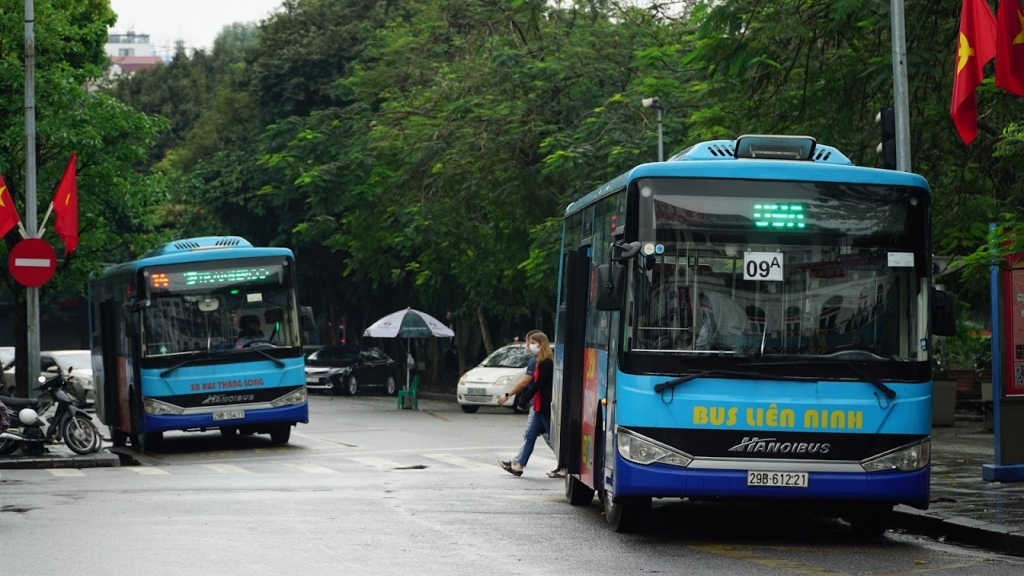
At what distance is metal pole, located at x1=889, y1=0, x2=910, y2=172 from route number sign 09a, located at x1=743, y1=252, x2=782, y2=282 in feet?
17.6

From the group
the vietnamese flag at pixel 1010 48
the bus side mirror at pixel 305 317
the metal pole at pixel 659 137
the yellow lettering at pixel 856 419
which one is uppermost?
the metal pole at pixel 659 137

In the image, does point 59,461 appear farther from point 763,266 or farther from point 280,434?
point 763,266

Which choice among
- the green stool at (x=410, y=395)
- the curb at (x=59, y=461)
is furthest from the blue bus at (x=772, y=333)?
the green stool at (x=410, y=395)

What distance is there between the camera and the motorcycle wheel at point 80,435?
22469mm

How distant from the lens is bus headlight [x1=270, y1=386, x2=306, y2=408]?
81.0ft

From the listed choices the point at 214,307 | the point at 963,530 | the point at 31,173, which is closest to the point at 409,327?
the point at 214,307

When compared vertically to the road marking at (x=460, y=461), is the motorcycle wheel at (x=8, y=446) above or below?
above

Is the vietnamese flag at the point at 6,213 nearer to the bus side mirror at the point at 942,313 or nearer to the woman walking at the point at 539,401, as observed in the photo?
the woman walking at the point at 539,401

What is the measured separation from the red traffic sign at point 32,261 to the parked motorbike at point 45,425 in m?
1.62

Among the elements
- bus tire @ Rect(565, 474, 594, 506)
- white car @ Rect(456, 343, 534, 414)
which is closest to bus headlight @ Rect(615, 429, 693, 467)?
bus tire @ Rect(565, 474, 594, 506)

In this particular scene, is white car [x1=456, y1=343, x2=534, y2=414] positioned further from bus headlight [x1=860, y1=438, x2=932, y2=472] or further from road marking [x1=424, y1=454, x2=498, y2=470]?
bus headlight [x1=860, y1=438, x2=932, y2=472]

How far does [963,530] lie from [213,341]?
45.9ft

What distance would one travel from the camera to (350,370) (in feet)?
161

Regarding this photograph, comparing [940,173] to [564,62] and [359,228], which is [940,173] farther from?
[359,228]
